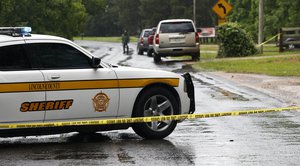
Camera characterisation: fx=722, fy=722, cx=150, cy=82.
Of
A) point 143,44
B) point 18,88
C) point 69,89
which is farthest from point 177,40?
point 18,88

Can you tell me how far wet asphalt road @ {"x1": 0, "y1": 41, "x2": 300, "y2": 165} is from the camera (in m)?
8.40

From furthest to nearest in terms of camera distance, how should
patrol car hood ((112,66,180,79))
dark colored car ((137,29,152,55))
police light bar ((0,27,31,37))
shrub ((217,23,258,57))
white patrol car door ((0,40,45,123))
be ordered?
dark colored car ((137,29,152,55))
shrub ((217,23,258,57))
patrol car hood ((112,66,180,79))
police light bar ((0,27,31,37))
white patrol car door ((0,40,45,123))

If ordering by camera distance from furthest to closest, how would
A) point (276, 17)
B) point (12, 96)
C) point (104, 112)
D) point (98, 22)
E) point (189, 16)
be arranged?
point (98, 22), point (189, 16), point (276, 17), point (104, 112), point (12, 96)

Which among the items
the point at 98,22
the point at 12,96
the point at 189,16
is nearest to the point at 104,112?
the point at 12,96

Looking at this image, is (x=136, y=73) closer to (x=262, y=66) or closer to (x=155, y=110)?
(x=155, y=110)

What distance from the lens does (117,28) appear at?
14588cm

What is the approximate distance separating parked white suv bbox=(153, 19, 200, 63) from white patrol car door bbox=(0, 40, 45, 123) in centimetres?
2349

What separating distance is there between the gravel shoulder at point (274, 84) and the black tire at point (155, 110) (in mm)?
5270

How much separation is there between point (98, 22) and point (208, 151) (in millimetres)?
132496

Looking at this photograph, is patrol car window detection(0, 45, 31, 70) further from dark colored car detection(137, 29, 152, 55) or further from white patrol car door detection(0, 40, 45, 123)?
dark colored car detection(137, 29, 152, 55)

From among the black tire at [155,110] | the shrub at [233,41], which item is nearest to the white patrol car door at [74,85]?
the black tire at [155,110]

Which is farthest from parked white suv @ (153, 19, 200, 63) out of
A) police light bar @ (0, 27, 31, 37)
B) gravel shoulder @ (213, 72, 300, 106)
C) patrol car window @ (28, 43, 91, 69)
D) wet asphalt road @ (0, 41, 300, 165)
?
police light bar @ (0, 27, 31, 37)

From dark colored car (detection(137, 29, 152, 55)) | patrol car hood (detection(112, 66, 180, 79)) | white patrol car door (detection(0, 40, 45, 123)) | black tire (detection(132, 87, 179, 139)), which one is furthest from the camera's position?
dark colored car (detection(137, 29, 152, 55))

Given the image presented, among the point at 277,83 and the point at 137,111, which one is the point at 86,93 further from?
the point at 277,83
